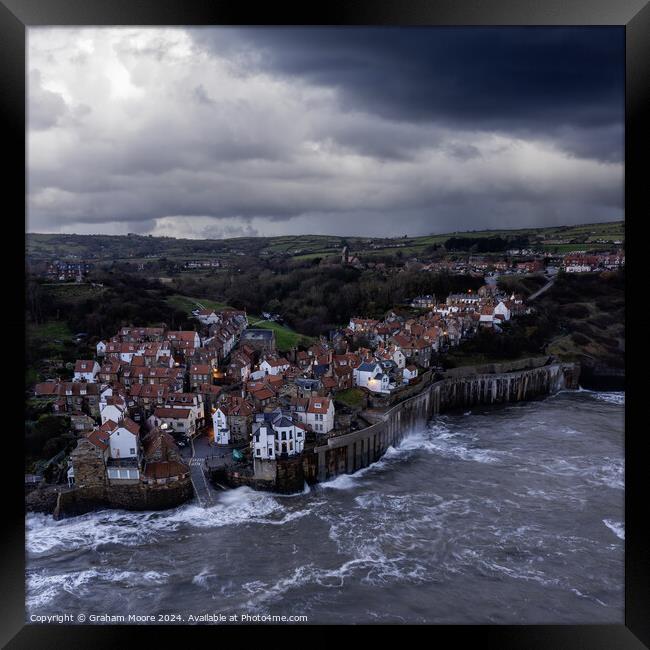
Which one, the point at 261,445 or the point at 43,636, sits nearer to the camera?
the point at 43,636

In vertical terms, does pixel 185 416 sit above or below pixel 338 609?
above

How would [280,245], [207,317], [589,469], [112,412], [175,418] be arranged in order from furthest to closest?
[280,245] → [207,317] → [175,418] → [112,412] → [589,469]

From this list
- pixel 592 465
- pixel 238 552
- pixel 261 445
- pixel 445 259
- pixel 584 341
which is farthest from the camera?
pixel 445 259

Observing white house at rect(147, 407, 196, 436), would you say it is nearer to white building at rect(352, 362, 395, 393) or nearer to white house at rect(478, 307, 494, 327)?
white building at rect(352, 362, 395, 393)

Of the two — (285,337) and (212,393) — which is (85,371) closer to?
(212,393)

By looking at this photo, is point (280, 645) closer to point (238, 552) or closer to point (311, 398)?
point (238, 552)

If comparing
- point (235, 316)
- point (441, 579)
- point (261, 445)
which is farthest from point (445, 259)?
point (441, 579)

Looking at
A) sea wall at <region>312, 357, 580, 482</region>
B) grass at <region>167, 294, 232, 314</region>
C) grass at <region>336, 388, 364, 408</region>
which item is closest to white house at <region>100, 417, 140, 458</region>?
sea wall at <region>312, 357, 580, 482</region>

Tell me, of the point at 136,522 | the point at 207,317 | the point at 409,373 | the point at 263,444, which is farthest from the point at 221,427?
the point at 207,317
